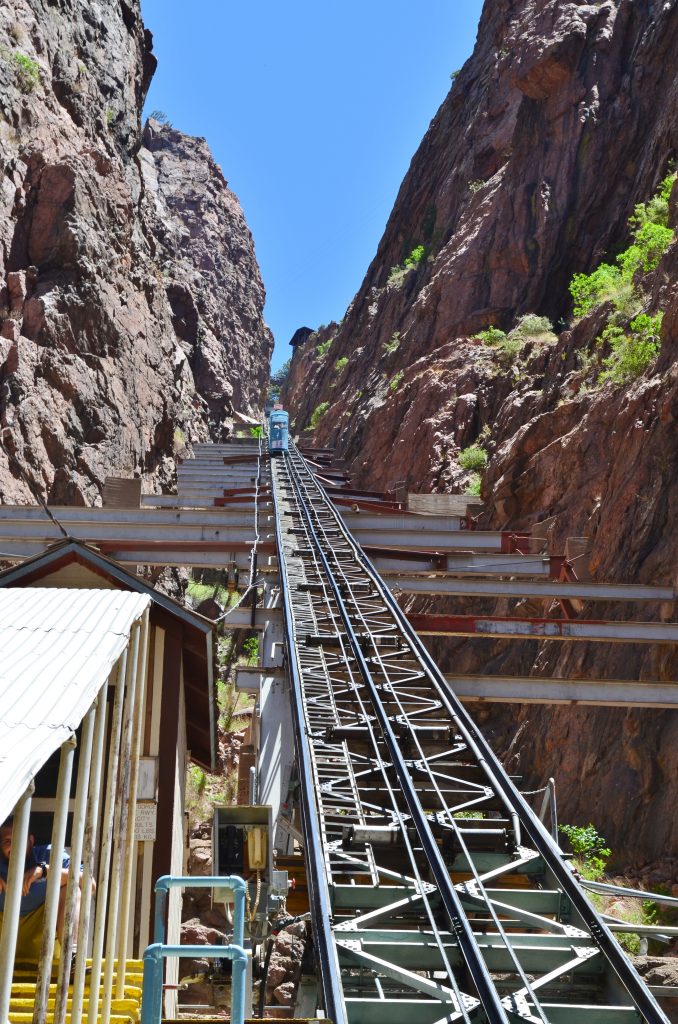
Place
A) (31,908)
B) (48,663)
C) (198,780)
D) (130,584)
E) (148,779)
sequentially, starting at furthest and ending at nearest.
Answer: (198,780) < (130,584) < (148,779) < (31,908) < (48,663)

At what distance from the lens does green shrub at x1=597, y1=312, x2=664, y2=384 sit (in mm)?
22438

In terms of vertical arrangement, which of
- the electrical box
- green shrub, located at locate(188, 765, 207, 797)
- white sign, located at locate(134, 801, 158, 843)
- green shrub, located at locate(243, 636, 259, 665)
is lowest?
green shrub, located at locate(188, 765, 207, 797)

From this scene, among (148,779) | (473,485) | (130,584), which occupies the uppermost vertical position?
(473,485)

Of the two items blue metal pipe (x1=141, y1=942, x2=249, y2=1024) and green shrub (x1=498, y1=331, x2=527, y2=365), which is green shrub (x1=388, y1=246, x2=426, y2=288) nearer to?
green shrub (x1=498, y1=331, x2=527, y2=365)

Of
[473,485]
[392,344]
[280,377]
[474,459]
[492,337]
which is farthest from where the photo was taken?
[280,377]

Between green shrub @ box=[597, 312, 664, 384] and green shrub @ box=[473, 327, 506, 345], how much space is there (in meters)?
13.9

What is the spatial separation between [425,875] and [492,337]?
3320 centimetres

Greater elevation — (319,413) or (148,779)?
(319,413)

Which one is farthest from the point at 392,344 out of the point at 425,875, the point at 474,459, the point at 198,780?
the point at 425,875

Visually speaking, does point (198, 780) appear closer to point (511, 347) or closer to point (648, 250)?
point (511, 347)

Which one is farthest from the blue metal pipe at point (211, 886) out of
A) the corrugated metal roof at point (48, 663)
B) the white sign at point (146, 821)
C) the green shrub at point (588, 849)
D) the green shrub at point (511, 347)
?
the green shrub at point (511, 347)

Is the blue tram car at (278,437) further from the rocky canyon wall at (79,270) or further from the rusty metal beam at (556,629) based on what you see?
the rusty metal beam at (556,629)

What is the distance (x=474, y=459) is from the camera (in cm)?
3331

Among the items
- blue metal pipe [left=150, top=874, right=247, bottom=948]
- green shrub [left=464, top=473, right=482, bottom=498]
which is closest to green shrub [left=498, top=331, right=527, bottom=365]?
green shrub [left=464, top=473, right=482, bottom=498]
